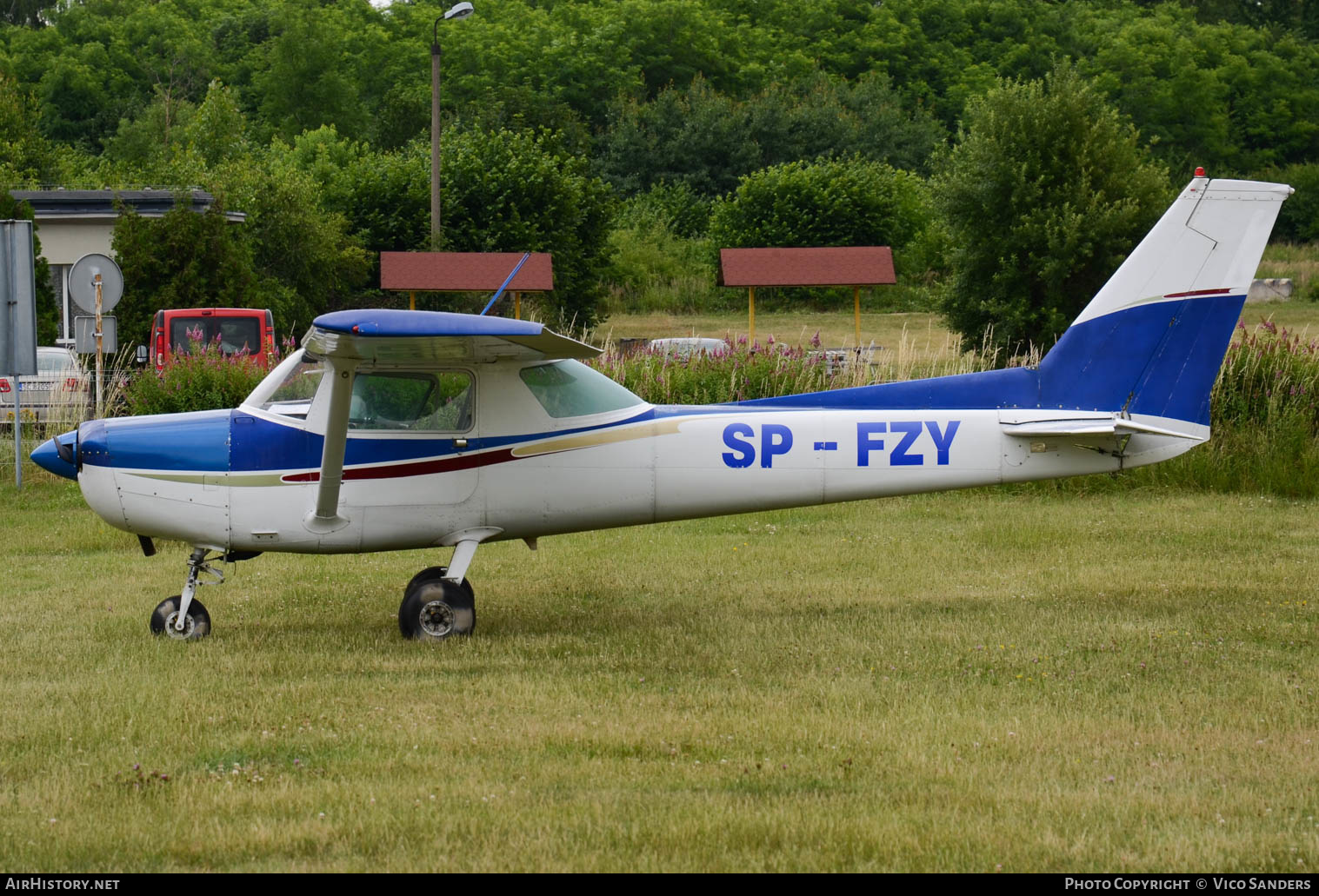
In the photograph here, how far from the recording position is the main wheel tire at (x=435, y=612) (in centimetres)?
804

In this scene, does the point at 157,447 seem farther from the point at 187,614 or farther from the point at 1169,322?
the point at 1169,322

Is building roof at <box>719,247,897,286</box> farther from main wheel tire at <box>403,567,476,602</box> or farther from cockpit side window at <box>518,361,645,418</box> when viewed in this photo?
main wheel tire at <box>403,567,476,602</box>

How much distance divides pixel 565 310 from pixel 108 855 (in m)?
33.4

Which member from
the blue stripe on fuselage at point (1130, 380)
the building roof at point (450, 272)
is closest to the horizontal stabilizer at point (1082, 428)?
the blue stripe on fuselage at point (1130, 380)

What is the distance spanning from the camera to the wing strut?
736 centimetres

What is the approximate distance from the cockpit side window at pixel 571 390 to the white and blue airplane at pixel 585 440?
1 cm

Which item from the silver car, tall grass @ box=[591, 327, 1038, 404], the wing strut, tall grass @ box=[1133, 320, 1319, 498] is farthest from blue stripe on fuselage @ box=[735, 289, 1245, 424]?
the silver car

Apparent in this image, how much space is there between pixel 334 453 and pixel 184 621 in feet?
4.97

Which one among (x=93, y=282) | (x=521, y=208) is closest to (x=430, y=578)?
(x=93, y=282)

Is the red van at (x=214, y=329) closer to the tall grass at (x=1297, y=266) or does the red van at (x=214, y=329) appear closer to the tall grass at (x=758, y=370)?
the tall grass at (x=758, y=370)

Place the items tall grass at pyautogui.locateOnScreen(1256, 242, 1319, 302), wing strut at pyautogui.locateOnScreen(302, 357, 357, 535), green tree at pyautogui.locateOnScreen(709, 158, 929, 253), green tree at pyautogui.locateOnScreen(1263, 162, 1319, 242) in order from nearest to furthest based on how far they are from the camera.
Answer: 1. wing strut at pyautogui.locateOnScreen(302, 357, 357, 535)
2. green tree at pyautogui.locateOnScreen(709, 158, 929, 253)
3. tall grass at pyautogui.locateOnScreen(1256, 242, 1319, 302)
4. green tree at pyautogui.locateOnScreen(1263, 162, 1319, 242)

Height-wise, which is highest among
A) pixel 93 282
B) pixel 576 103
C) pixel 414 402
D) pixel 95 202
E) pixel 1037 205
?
pixel 576 103

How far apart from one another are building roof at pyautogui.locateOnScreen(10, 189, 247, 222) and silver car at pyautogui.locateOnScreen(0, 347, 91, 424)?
613 cm

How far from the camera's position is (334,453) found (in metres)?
7.56
